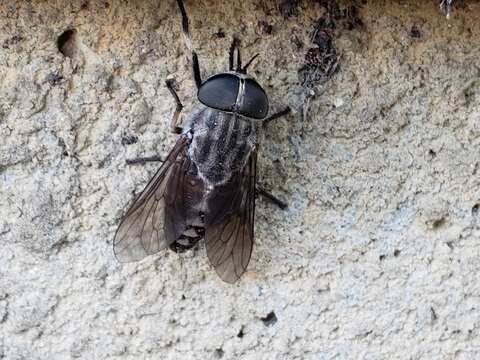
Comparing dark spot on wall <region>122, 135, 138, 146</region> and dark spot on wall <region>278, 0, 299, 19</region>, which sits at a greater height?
dark spot on wall <region>278, 0, 299, 19</region>

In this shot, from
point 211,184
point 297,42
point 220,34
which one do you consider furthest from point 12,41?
point 297,42

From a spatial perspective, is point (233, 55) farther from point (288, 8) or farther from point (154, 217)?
point (154, 217)

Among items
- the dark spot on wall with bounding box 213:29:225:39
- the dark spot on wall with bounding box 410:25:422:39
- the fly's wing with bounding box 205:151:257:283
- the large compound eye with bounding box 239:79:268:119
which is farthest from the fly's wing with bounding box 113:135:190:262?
the dark spot on wall with bounding box 410:25:422:39

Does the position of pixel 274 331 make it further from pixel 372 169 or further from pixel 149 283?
pixel 372 169

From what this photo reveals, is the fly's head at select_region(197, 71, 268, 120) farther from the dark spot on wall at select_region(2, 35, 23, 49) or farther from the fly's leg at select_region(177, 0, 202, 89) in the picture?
the dark spot on wall at select_region(2, 35, 23, 49)

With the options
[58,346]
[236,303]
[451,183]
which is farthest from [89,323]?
[451,183]

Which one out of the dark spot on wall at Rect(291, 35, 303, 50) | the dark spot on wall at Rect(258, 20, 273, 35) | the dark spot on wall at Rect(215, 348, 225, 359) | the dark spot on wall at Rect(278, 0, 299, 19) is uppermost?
the dark spot on wall at Rect(278, 0, 299, 19)

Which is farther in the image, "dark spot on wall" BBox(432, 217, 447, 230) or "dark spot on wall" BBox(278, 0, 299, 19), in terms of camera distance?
"dark spot on wall" BBox(432, 217, 447, 230)

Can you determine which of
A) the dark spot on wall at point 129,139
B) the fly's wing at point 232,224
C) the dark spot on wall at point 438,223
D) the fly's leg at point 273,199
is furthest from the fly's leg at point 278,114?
the dark spot on wall at point 438,223
